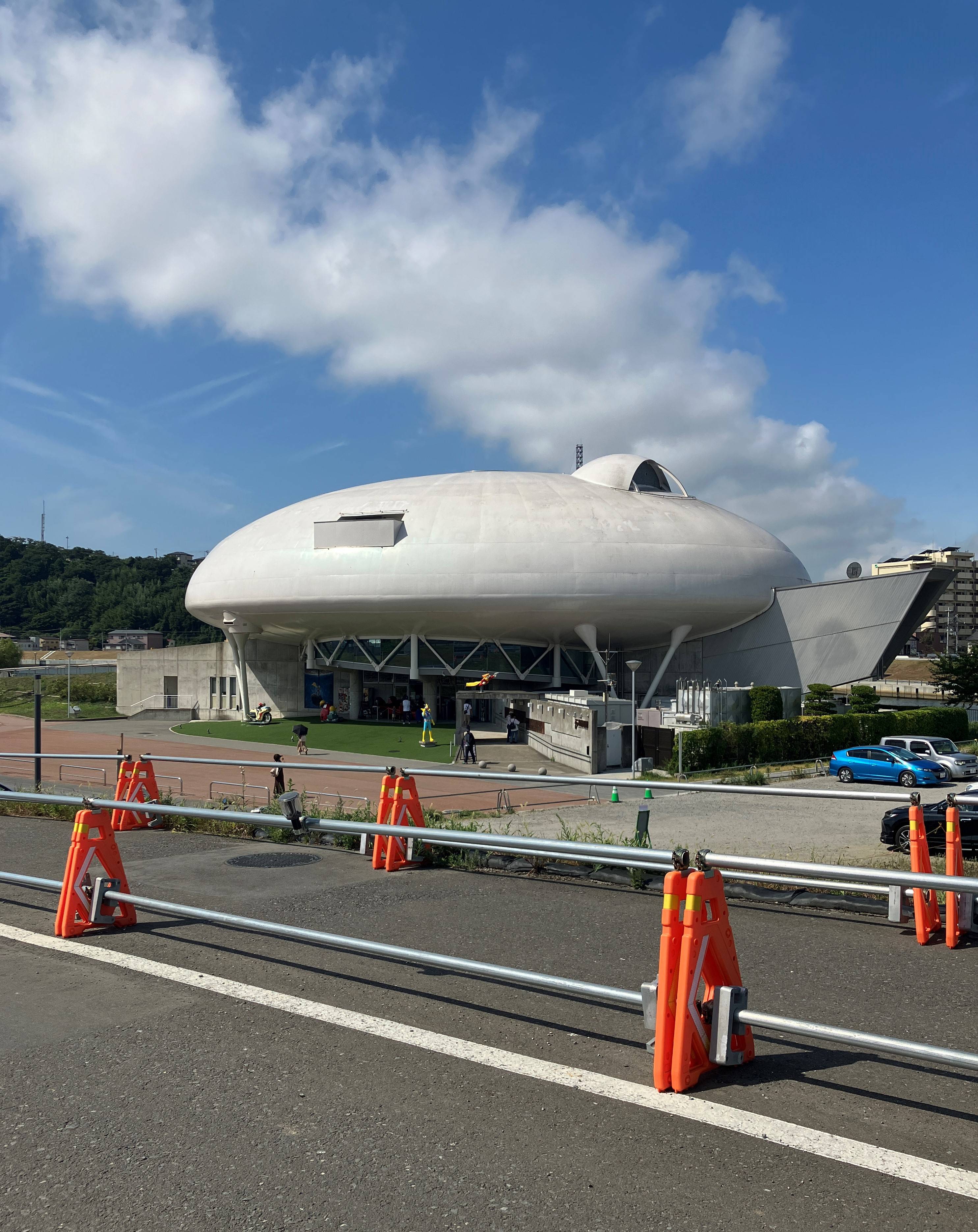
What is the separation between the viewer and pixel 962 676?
52.8 metres

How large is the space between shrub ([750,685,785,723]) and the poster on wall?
96.4ft

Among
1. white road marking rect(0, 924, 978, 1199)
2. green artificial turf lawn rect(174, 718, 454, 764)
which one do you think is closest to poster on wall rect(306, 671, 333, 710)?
green artificial turf lawn rect(174, 718, 454, 764)

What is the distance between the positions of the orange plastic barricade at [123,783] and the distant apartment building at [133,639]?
128 m

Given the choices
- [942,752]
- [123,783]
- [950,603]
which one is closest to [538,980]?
[123,783]

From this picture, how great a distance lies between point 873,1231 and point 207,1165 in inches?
93.6

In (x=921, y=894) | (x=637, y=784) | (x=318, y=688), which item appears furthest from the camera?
(x=318, y=688)

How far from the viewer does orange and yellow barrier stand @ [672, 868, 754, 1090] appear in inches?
161

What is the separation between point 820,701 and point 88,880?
43637mm

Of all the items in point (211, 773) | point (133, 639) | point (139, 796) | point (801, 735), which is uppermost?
point (133, 639)

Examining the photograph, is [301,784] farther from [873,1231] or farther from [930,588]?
[930,588]

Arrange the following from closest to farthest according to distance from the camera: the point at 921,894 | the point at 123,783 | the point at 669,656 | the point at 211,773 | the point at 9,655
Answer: the point at 921,894 → the point at 123,783 → the point at 211,773 → the point at 669,656 → the point at 9,655

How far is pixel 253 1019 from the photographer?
196 inches

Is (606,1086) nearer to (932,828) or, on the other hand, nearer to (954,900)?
(954,900)

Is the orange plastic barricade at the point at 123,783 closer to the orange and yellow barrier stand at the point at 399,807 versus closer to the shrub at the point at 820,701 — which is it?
the orange and yellow barrier stand at the point at 399,807
